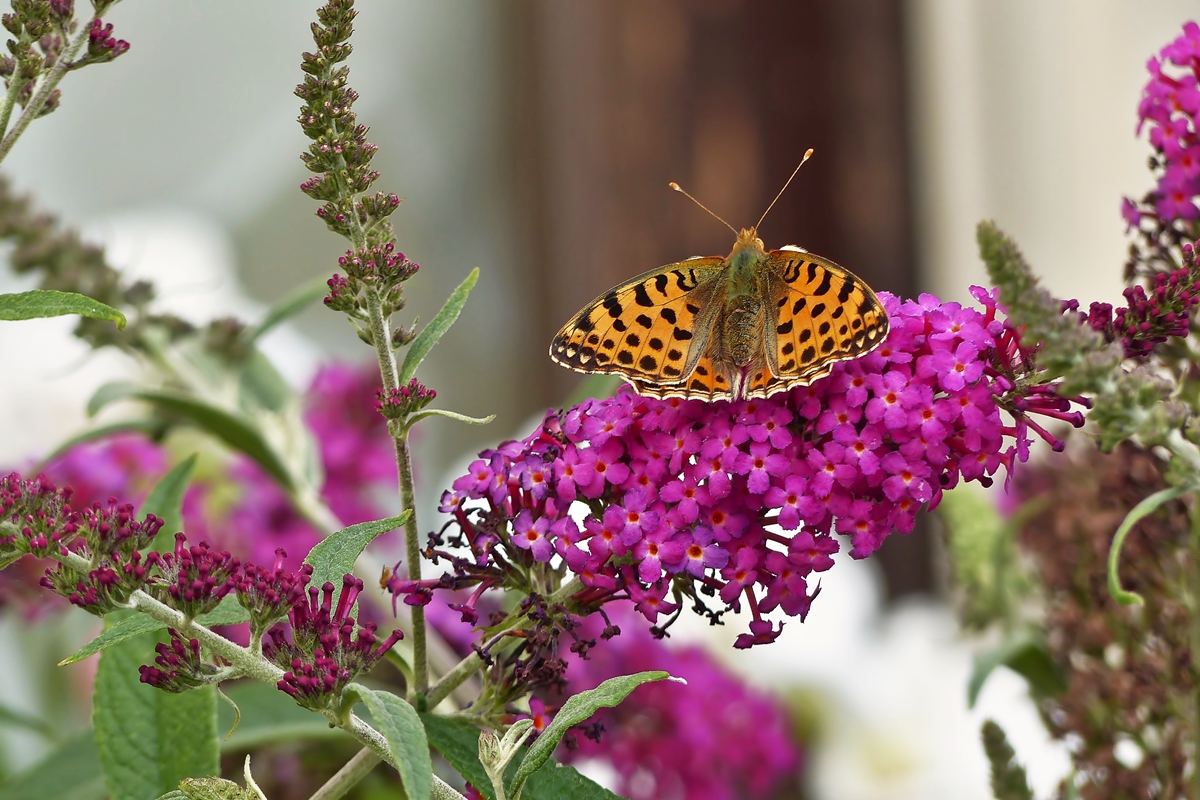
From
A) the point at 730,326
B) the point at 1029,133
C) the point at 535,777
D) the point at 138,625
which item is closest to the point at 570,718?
the point at 535,777

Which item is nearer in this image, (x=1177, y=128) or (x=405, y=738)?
(x=405, y=738)

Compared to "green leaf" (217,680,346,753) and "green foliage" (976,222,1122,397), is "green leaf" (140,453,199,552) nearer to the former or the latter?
"green leaf" (217,680,346,753)

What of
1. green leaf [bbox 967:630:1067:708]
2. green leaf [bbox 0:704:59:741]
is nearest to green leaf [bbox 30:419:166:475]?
green leaf [bbox 0:704:59:741]

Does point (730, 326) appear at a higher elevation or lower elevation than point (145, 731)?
higher

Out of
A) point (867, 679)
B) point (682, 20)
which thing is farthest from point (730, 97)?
point (867, 679)

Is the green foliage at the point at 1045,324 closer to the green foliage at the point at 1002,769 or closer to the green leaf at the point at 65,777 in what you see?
the green foliage at the point at 1002,769

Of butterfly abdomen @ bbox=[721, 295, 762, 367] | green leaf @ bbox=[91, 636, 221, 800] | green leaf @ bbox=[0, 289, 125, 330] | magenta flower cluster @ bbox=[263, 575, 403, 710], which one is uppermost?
green leaf @ bbox=[0, 289, 125, 330]

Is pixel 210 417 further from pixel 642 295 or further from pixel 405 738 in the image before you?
pixel 405 738
